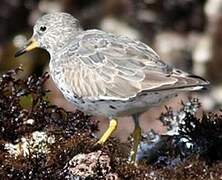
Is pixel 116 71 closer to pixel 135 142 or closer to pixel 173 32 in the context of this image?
pixel 135 142

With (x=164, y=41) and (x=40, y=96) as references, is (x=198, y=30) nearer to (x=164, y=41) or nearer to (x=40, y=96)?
(x=164, y=41)

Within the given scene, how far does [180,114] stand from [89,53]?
3.72 feet

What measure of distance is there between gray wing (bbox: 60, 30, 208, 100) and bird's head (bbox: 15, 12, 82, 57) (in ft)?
1.42

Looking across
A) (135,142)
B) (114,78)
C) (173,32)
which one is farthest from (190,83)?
(173,32)

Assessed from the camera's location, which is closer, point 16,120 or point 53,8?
point 16,120

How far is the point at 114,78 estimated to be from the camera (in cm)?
723

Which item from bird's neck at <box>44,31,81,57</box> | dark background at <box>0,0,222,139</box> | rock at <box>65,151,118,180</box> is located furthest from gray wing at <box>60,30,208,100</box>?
dark background at <box>0,0,222,139</box>

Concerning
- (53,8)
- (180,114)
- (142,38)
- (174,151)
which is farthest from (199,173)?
(53,8)

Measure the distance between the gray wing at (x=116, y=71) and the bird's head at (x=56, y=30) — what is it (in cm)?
43

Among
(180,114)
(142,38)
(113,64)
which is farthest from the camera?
A: (142,38)

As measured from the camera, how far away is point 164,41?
51.3ft

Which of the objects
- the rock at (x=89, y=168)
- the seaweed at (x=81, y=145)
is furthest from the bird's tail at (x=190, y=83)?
the rock at (x=89, y=168)

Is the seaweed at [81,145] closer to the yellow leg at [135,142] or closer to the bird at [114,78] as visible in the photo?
the yellow leg at [135,142]

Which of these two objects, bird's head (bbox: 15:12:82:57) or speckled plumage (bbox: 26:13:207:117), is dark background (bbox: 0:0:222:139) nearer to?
bird's head (bbox: 15:12:82:57)
